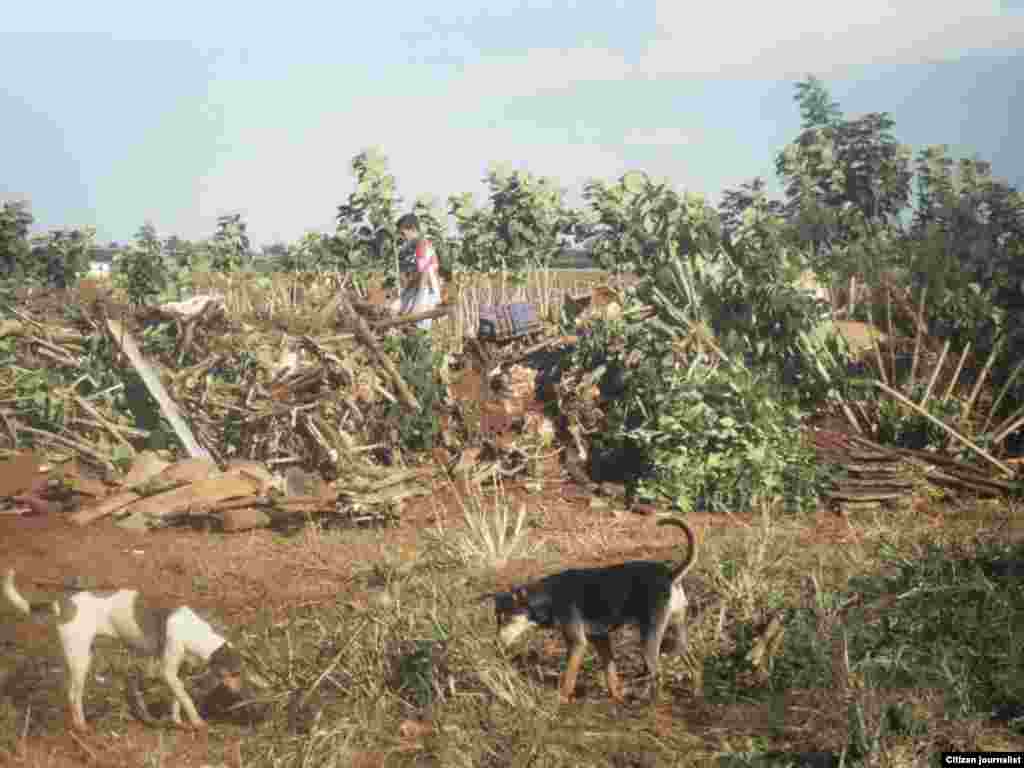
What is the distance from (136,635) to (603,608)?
5.57 ft

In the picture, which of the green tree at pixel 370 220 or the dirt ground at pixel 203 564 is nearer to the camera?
the dirt ground at pixel 203 564

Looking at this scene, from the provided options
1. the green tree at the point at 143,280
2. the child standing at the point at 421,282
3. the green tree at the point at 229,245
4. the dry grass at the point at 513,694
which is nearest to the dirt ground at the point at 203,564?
the dry grass at the point at 513,694

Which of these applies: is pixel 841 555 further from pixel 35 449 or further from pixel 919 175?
pixel 919 175

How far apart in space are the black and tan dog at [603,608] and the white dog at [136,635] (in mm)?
1088

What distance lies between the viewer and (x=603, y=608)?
457cm

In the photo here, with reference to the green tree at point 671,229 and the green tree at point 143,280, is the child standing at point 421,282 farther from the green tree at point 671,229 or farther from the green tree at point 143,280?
the green tree at point 143,280

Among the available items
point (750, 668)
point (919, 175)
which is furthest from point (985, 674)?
point (919, 175)

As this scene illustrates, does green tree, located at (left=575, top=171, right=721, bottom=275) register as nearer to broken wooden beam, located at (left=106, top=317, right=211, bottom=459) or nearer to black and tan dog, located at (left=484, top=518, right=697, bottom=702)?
broken wooden beam, located at (left=106, top=317, right=211, bottom=459)

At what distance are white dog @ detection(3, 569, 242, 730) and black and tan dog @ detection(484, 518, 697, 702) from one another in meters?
1.09

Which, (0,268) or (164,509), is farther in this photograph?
(0,268)

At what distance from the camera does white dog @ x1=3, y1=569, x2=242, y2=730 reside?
4090 mm

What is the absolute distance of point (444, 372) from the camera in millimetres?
11562

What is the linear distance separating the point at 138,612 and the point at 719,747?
6.71 feet

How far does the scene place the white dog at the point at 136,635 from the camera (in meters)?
4.09
